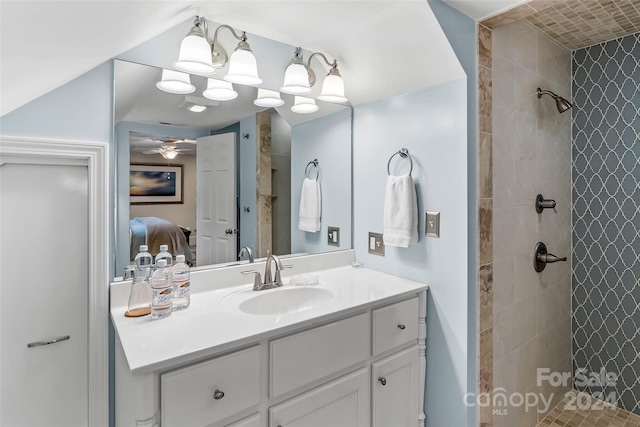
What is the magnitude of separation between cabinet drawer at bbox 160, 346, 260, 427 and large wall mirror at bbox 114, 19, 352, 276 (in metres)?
0.60

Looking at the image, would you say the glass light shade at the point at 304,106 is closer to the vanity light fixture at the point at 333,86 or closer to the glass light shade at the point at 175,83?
the vanity light fixture at the point at 333,86

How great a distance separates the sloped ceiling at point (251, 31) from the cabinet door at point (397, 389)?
52.7 inches

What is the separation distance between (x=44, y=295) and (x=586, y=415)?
297cm

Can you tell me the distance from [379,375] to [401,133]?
3.92 feet

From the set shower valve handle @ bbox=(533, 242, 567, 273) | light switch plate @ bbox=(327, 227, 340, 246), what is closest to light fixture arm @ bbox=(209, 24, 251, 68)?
light switch plate @ bbox=(327, 227, 340, 246)

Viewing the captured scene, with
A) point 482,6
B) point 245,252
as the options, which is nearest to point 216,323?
point 245,252

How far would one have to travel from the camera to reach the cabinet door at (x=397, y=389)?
1504 mm

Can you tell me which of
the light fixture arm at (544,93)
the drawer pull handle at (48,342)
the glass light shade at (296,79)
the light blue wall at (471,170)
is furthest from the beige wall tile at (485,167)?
the drawer pull handle at (48,342)

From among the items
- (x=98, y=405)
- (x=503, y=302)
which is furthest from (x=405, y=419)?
(x=98, y=405)

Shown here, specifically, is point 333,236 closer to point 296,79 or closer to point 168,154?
point 296,79

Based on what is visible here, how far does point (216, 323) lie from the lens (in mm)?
1212

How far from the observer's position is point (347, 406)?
1.39 m

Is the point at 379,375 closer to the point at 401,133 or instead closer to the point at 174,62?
the point at 401,133

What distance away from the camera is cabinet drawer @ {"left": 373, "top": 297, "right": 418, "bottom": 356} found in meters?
1.50
